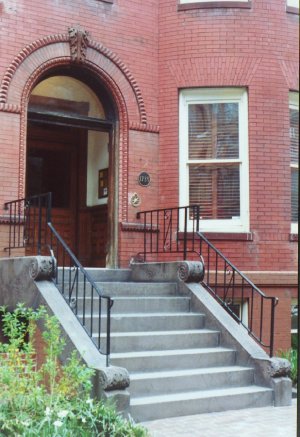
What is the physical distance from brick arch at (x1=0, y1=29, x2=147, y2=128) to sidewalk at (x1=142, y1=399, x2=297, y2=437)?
16.1 feet

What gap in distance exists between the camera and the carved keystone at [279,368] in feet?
25.2

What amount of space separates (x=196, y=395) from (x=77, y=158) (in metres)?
5.83

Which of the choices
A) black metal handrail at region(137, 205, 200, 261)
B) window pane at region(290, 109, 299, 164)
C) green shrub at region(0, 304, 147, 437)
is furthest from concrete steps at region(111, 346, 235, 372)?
window pane at region(290, 109, 299, 164)

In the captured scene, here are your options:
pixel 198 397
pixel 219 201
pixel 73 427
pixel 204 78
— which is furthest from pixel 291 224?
pixel 73 427

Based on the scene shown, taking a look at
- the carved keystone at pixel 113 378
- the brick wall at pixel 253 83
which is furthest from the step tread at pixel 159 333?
the brick wall at pixel 253 83

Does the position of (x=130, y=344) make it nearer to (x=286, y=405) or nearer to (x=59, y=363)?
(x=59, y=363)

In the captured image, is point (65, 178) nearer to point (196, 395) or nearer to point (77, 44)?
point (77, 44)

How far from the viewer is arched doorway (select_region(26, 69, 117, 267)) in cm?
1028

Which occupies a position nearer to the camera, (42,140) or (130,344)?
(130,344)

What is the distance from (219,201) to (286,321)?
6.89ft

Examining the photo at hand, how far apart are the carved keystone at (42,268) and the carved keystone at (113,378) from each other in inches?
65.6

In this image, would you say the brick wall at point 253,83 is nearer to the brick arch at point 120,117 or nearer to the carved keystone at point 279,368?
the brick arch at point 120,117

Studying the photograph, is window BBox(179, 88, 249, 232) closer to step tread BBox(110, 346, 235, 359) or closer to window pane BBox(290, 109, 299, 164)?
window pane BBox(290, 109, 299, 164)

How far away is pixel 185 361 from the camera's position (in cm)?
768
